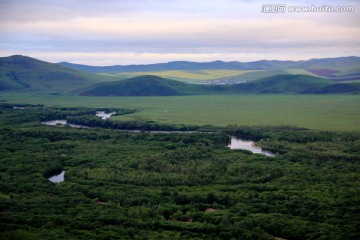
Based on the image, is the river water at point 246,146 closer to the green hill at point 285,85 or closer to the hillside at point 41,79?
the green hill at point 285,85

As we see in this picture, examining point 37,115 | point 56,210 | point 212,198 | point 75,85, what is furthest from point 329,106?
point 75,85

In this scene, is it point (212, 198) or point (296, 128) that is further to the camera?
point (296, 128)

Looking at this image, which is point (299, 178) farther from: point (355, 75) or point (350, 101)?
point (355, 75)

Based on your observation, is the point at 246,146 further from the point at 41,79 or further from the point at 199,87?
the point at 41,79

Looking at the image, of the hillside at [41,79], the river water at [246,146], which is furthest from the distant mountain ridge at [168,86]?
the river water at [246,146]

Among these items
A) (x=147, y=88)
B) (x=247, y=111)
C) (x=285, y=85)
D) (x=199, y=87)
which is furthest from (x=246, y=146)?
(x=199, y=87)

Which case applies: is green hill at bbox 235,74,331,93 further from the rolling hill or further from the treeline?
the treeline
